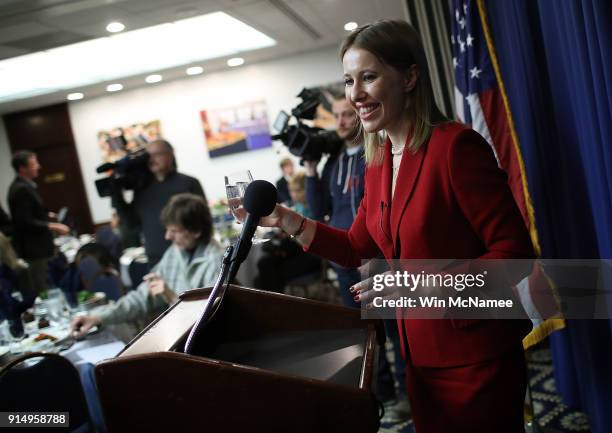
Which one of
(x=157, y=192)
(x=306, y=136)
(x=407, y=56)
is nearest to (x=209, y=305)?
(x=407, y=56)

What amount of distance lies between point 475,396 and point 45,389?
1423mm

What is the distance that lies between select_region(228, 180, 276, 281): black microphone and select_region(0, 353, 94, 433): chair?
1.04 meters

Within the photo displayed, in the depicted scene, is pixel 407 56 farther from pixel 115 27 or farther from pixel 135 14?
pixel 115 27

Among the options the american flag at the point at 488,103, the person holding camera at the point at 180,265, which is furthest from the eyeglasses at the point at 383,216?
the person holding camera at the point at 180,265

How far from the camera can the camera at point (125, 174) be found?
12.4 ft

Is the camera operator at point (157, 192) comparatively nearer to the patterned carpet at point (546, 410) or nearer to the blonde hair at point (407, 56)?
the patterned carpet at point (546, 410)

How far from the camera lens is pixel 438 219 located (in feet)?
3.88

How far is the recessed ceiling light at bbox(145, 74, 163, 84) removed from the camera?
337 inches

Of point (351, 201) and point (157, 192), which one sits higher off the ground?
point (157, 192)

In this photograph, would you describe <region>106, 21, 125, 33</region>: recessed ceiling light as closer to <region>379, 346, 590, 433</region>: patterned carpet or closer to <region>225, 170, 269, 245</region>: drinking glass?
<region>225, 170, 269, 245</region>: drinking glass

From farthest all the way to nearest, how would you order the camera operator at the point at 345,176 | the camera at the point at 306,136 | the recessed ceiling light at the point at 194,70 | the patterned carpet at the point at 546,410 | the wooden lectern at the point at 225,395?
the recessed ceiling light at the point at 194,70
the camera at the point at 306,136
the camera operator at the point at 345,176
the patterned carpet at the point at 546,410
the wooden lectern at the point at 225,395

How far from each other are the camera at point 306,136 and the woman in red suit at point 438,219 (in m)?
1.87

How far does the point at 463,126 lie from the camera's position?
1205 mm

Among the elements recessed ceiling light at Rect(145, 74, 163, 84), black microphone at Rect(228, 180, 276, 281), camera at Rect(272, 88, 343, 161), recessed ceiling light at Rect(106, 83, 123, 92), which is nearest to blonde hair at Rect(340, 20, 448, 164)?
black microphone at Rect(228, 180, 276, 281)
